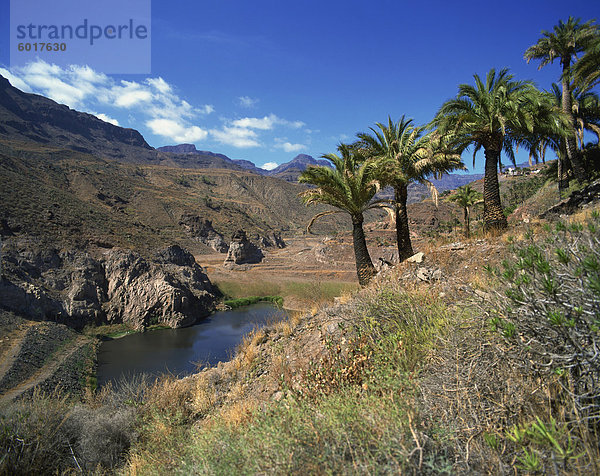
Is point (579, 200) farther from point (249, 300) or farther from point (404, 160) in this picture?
point (249, 300)

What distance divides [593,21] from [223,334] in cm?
3449

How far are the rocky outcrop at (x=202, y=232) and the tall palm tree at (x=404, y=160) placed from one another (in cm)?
6793

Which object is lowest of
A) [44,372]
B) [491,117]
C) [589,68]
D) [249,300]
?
[249,300]

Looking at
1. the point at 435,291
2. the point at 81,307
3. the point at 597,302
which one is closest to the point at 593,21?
the point at 435,291

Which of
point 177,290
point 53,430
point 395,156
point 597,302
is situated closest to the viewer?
point 597,302

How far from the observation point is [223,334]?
29719 millimetres

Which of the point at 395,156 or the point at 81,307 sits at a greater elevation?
the point at 395,156

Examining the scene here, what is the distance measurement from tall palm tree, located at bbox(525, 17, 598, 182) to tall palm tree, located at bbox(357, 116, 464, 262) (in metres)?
9.31

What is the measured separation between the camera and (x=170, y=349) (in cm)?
2598

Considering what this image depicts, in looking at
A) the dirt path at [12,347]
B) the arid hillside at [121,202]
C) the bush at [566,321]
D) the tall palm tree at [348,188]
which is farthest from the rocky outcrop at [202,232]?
the bush at [566,321]

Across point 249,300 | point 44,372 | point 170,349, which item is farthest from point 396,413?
point 249,300

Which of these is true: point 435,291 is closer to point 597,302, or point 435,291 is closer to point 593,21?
point 597,302

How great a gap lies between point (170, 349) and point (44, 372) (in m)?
9.89

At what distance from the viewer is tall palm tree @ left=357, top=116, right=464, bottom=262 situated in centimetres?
1201
